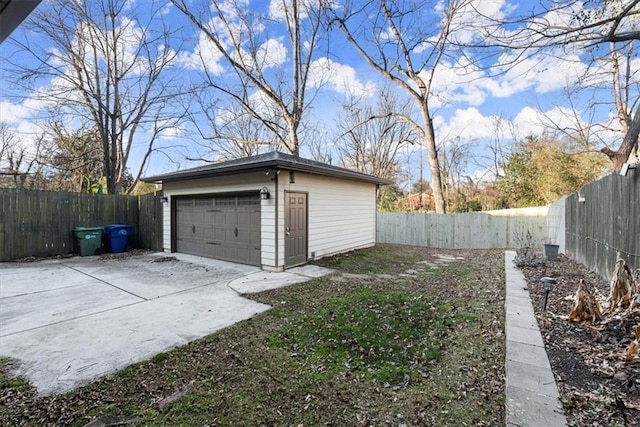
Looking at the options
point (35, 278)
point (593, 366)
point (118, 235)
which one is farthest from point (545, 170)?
point (35, 278)

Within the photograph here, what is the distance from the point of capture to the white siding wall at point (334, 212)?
7509 millimetres

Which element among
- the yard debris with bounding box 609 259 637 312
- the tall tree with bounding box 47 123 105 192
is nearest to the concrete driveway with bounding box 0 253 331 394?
the yard debris with bounding box 609 259 637 312

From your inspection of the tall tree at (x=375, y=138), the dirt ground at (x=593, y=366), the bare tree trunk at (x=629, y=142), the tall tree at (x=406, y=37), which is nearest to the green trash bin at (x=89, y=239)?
the tall tree at (x=406, y=37)

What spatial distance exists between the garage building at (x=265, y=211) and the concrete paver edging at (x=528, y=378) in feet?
15.0

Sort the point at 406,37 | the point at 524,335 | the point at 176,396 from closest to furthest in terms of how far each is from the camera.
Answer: the point at 176,396 < the point at 524,335 < the point at 406,37

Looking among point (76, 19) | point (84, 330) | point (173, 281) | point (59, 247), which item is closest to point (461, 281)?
point (173, 281)

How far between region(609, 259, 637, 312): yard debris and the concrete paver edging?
2.60 feet

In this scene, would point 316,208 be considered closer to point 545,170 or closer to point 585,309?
point 585,309

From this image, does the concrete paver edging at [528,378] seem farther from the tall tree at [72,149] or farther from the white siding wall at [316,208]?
the tall tree at [72,149]

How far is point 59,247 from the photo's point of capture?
8797 mm

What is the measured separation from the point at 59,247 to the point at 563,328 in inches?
451

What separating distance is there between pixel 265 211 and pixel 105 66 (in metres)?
10.4

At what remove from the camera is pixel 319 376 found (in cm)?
263

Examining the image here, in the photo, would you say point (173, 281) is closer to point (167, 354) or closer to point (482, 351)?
point (167, 354)
